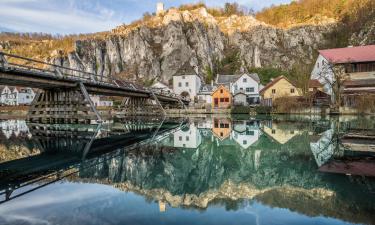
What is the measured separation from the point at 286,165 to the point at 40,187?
26.1ft

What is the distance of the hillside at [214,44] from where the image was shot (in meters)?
110

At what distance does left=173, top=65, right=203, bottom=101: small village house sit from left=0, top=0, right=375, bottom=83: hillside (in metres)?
17.4

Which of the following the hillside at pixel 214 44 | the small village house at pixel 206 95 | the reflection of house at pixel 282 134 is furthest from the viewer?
the hillside at pixel 214 44

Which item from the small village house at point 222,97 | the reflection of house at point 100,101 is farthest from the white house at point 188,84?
the reflection of house at point 100,101

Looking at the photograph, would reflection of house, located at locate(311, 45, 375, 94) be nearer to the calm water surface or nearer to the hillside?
the hillside

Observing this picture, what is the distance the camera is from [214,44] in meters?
120

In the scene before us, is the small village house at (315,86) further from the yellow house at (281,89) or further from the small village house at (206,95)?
the small village house at (206,95)

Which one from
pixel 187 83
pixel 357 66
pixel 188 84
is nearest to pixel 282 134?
pixel 357 66

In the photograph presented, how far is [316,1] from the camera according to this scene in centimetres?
14588

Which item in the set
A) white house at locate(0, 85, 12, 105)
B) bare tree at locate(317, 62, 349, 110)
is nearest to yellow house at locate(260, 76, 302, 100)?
bare tree at locate(317, 62, 349, 110)

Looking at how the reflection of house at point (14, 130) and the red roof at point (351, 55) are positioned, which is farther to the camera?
the red roof at point (351, 55)

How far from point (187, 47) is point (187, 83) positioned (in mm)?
33775

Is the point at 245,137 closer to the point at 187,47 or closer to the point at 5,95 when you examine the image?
the point at 187,47

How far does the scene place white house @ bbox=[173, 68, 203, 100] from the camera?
8344cm
